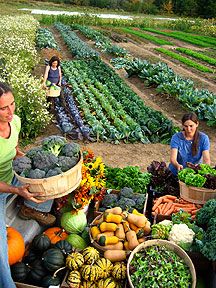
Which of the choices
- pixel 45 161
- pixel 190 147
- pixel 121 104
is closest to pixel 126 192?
pixel 190 147

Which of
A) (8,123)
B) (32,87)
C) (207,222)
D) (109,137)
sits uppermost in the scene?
(8,123)

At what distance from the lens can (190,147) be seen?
5.41m

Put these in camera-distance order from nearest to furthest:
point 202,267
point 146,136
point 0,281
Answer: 1. point 0,281
2. point 202,267
3. point 146,136

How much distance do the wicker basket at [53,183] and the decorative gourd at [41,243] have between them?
739mm

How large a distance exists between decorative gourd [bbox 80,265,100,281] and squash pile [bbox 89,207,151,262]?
24 cm

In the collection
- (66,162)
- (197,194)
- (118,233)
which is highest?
(66,162)

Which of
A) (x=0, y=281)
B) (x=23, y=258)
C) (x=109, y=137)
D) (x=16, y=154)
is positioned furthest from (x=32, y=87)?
(x=0, y=281)

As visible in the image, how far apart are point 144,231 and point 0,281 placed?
1.68 meters

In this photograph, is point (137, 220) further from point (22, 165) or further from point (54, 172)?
point (22, 165)

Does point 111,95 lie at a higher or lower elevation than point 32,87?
lower

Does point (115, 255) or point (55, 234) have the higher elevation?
point (115, 255)

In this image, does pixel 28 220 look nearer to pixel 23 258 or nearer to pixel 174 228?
pixel 23 258

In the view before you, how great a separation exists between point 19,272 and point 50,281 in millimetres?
367

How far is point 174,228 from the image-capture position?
422 centimetres
